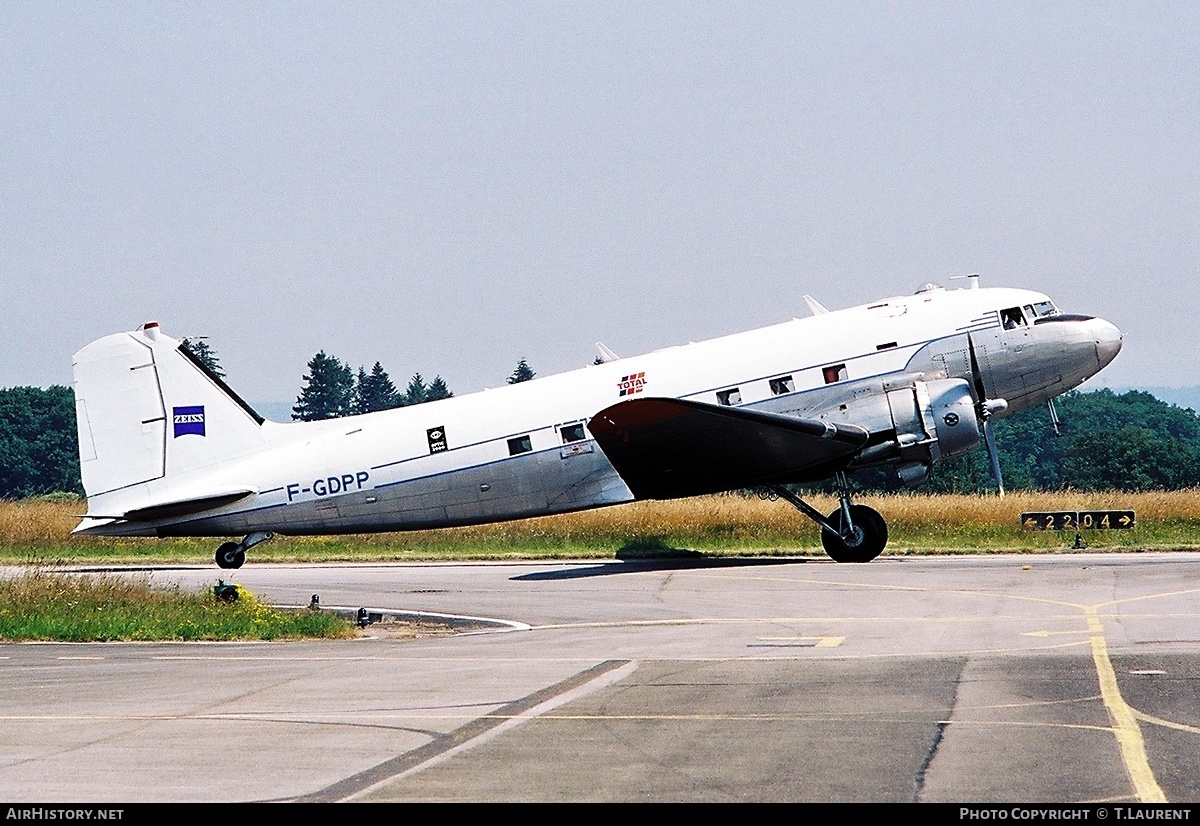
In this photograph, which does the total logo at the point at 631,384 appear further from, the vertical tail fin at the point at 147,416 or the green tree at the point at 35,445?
the green tree at the point at 35,445

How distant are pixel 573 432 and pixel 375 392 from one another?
13811 cm

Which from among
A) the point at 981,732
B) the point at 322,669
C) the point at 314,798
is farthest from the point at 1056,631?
the point at 314,798

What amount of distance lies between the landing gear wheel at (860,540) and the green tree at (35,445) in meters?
110

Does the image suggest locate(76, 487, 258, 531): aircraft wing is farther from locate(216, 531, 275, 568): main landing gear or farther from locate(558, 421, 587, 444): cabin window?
locate(558, 421, 587, 444): cabin window

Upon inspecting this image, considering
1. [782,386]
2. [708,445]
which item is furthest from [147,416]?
[782,386]

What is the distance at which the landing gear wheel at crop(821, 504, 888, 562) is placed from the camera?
29.8 m

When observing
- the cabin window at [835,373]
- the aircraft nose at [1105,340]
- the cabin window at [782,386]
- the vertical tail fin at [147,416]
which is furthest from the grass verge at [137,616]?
the aircraft nose at [1105,340]

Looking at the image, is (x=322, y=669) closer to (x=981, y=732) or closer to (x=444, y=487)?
(x=981, y=732)

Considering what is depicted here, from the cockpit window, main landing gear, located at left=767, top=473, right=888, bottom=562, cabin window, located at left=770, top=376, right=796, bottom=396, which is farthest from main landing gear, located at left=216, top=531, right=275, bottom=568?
the cockpit window

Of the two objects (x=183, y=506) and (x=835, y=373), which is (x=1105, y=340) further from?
(x=183, y=506)

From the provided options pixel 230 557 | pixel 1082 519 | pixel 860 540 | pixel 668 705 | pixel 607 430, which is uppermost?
pixel 607 430

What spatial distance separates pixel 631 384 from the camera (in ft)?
99.8

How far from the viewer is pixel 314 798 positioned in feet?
29.9

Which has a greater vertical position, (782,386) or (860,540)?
(782,386)
